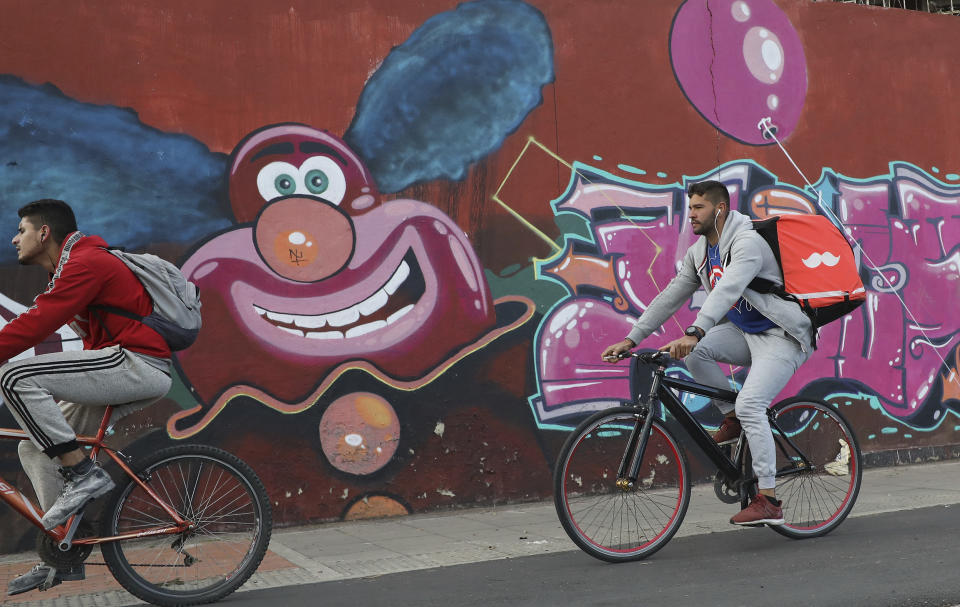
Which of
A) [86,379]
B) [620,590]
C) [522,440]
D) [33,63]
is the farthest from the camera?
[522,440]

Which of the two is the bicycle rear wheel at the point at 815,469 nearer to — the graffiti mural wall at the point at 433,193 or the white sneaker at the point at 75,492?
the graffiti mural wall at the point at 433,193

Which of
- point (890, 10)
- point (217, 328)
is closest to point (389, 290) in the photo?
point (217, 328)

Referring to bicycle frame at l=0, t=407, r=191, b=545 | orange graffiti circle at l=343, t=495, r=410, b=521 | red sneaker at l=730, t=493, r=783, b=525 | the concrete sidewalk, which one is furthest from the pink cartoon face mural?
red sneaker at l=730, t=493, r=783, b=525

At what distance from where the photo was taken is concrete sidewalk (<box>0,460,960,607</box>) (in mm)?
5047

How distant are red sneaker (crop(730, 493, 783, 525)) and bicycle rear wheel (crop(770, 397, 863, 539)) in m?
0.21

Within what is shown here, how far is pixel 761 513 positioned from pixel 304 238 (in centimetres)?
338

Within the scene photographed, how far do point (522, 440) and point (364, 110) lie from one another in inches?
102

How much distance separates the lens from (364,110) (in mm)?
6914

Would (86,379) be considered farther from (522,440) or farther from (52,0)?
(522,440)

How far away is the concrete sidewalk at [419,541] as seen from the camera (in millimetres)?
5047

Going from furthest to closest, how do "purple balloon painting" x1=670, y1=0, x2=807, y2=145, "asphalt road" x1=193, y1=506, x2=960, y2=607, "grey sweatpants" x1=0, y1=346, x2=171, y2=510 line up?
"purple balloon painting" x1=670, y1=0, x2=807, y2=145 < "asphalt road" x1=193, y1=506, x2=960, y2=607 < "grey sweatpants" x1=0, y1=346, x2=171, y2=510

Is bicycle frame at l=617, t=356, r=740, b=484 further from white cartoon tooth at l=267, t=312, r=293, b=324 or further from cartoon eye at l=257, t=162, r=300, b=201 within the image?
cartoon eye at l=257, t=162, r=300, b=201

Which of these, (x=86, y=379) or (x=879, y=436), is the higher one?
(x=86, y=379)

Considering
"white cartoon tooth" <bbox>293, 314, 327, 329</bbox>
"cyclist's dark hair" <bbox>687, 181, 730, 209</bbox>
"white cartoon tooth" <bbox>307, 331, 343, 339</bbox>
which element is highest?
"cyclist's dark hair" <bbox>687, 181, 730, 209</bbox>
